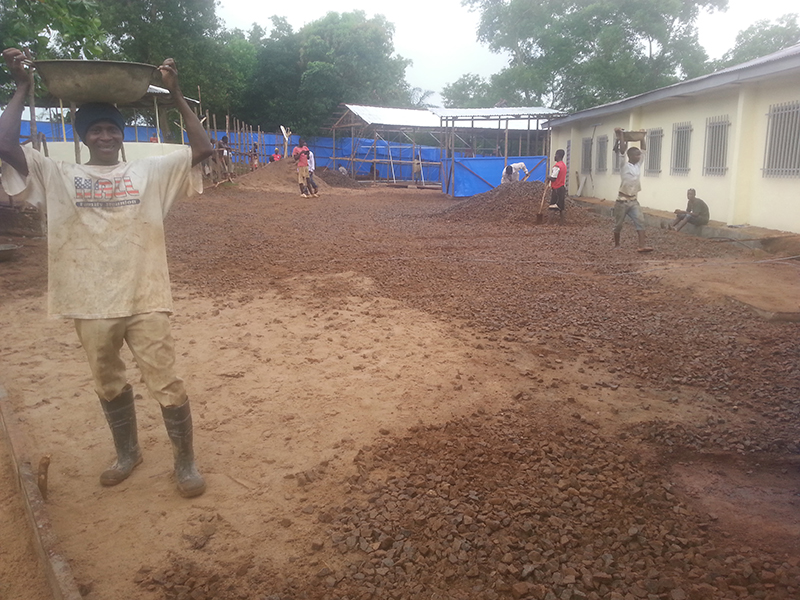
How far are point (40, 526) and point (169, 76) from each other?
2.05m

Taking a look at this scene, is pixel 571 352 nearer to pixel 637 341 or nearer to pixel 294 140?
pixel 637 341

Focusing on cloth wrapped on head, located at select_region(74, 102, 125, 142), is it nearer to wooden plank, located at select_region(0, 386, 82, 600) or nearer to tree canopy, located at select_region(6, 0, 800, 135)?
wooden plank, located at select_region(0, 386, 82, 600)

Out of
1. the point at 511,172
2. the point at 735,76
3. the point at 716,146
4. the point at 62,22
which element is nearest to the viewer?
the point at 62,22

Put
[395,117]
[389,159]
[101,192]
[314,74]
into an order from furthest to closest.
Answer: [314,74] → [389,159] → [395,117] → [101,192]

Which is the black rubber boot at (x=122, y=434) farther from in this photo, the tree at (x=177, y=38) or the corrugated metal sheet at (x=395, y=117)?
the corrugated metal sheet at (x=395, y=117)

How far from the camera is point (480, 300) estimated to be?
23.8 ft

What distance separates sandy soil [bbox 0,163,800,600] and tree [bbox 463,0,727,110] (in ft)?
90.0

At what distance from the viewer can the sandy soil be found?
2.75 m

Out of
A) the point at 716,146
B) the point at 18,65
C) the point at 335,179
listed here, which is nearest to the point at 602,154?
the point at 716,146

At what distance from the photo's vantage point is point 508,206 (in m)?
16.8

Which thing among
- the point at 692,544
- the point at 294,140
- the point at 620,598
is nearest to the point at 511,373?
the point at 692,544

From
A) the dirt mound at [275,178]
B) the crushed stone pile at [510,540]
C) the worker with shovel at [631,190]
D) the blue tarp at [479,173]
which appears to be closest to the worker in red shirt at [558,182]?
the worker with shovel at [631,190]

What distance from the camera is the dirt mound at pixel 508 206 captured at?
1616cm

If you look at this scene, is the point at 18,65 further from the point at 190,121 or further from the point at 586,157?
the point at 586,157
